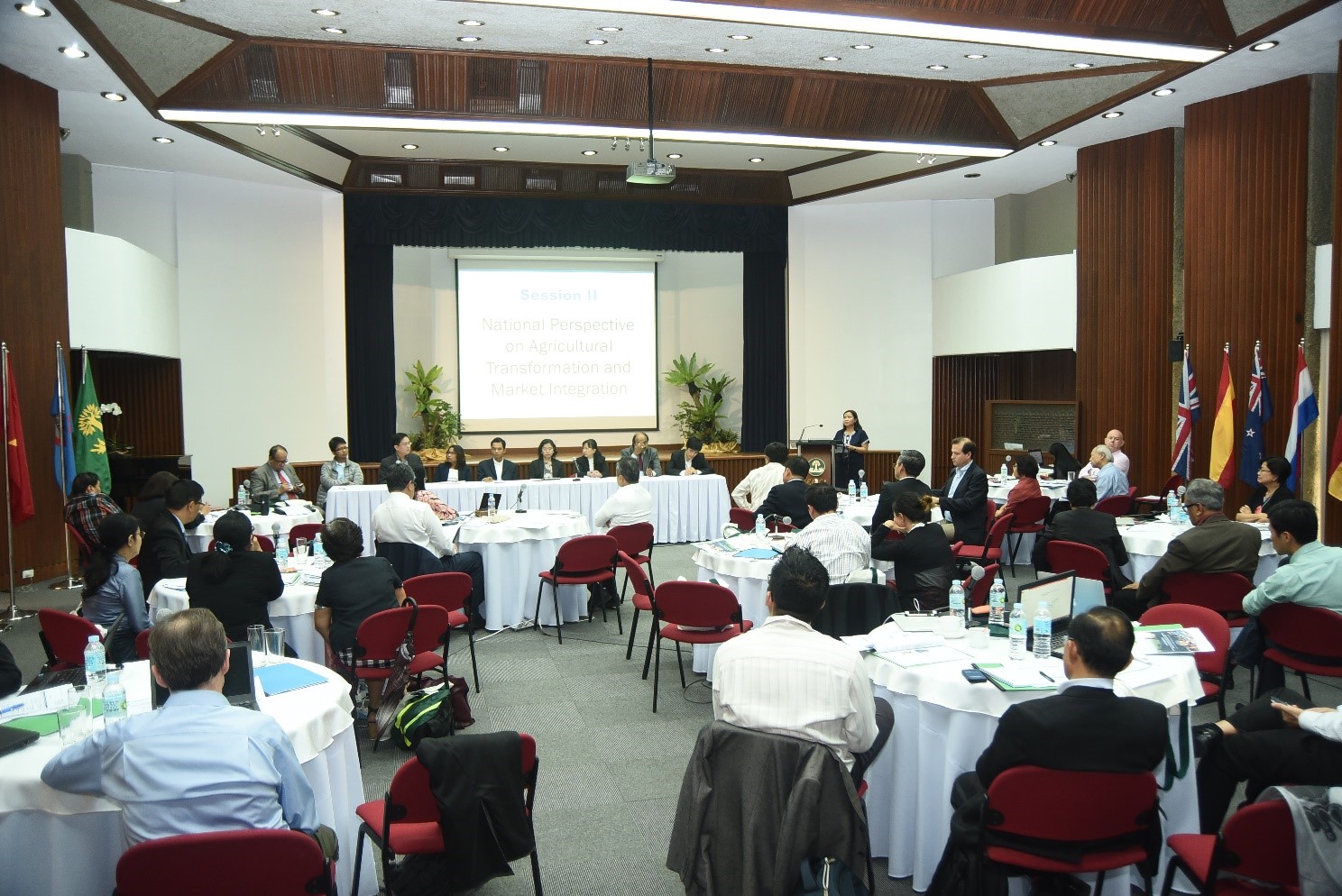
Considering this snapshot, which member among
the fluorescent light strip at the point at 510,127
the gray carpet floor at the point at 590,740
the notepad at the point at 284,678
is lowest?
the gray carpet floor at the point at 590,740

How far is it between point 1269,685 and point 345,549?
4680 mm

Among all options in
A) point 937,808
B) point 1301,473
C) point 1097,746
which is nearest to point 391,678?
point 937,808

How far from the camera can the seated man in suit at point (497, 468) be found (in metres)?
11.2

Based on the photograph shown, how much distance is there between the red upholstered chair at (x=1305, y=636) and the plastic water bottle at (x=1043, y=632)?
5.02 feet

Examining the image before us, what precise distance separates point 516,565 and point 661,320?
854 centimetres

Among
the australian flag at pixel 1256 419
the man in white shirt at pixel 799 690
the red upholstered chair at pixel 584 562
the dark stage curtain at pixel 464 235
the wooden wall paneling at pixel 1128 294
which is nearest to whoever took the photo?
the man in white shirt at pixel 799 690

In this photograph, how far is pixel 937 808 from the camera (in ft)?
11.7

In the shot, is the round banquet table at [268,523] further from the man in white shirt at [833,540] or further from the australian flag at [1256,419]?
the australian flag at [1256,419]

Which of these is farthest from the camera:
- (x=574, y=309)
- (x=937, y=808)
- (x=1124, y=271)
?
(x=574, y=309)

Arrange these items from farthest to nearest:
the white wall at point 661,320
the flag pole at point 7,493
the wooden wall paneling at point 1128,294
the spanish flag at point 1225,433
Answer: the white wall at point 661,320
the wooden wall paneling at point 1128,294
the spanish flag at point 1225,433
the flag pole at point 7,493

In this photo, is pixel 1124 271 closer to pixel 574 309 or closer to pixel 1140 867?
pixel 574 309

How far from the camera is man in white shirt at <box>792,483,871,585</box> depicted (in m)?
5.41

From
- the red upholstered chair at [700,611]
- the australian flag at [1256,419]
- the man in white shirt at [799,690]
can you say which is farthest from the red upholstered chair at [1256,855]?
the australian flag at [1256,419]

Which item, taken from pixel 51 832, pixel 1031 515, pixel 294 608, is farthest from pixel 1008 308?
pixel 51 832
